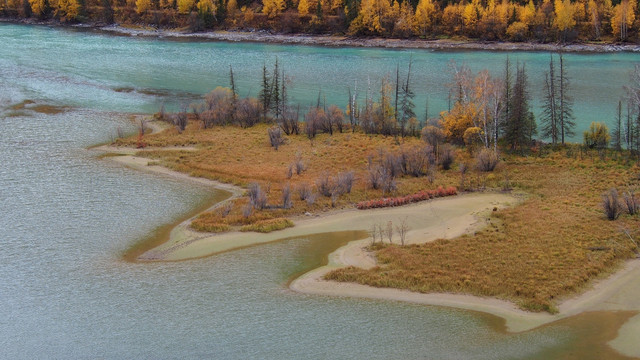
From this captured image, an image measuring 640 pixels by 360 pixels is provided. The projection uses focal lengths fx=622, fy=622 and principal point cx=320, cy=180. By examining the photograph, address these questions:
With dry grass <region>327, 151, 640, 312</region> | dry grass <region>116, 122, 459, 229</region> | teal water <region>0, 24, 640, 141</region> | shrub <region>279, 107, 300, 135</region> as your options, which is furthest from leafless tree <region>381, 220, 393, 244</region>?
teal water <region>0, 24, 640, 141</region>

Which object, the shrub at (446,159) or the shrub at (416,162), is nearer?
the shrub at (416,162)

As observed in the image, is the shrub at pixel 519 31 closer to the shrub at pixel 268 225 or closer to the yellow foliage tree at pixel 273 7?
the yellow foliage tree at pixel 273 7

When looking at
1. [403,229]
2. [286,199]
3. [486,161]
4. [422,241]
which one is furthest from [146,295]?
[486,161]

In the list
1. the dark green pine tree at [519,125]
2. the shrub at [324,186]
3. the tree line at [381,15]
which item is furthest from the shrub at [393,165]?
the tree line at [381,15]

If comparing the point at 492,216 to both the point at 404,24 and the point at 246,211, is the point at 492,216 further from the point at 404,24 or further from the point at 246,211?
the point at 404,24

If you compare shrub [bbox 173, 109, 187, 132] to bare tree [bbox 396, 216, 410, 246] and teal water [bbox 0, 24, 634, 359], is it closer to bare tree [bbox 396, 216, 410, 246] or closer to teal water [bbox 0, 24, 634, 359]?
teal water [bbox 0, 24, 634, 359]
